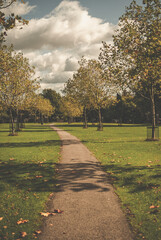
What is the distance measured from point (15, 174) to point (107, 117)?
9251 cm

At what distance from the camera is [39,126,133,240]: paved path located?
14.9ft

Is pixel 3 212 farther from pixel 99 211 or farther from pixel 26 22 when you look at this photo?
pixel 26 22

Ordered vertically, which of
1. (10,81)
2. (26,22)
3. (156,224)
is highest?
(10,81)

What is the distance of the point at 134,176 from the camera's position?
350 inches

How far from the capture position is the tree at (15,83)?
30906mm

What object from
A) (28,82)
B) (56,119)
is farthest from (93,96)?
(56,119)

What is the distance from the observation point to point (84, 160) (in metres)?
12.3

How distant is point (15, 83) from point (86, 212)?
2930 cm

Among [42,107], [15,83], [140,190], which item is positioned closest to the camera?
[140,190]

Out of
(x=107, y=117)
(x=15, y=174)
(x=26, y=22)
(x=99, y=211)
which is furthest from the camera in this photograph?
(x=107, y=117)

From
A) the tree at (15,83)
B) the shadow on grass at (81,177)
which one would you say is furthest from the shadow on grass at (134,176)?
the tree at (15,83)

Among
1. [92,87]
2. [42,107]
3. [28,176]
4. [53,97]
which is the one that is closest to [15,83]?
[92,87]

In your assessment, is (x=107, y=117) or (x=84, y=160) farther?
(x=107, y=117)

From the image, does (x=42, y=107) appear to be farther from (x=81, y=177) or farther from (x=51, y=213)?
(x=51, y=213)
